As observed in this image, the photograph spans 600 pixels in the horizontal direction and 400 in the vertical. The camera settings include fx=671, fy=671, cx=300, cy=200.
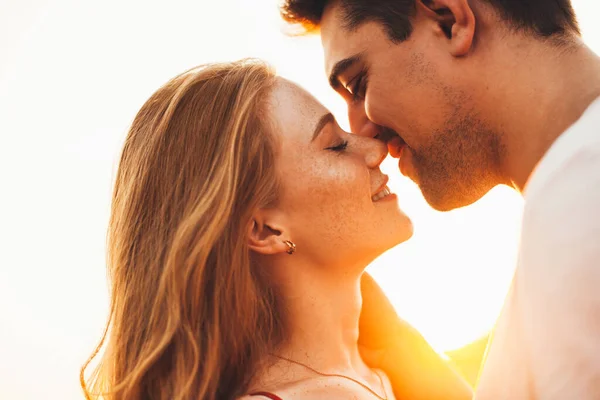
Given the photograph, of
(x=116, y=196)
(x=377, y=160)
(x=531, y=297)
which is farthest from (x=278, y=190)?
(x=531, y=297)

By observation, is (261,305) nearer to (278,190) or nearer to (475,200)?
(278,190)

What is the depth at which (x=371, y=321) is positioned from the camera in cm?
229

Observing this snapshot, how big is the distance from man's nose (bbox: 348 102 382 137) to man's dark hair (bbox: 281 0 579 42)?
271 mm

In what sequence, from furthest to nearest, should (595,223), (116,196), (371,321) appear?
(371,321) < (116,196) < (595,223)

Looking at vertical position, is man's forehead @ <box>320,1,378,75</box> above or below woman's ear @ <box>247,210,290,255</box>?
above

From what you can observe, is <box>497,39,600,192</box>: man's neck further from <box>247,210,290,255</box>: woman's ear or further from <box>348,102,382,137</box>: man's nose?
<box>247,210,290,255</box>: woman's ear

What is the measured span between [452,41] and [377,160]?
1.36 ft

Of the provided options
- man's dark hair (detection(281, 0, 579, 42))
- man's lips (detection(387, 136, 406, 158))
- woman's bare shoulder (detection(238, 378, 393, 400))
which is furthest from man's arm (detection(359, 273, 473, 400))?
man's dark hair (detection(281, 0, 579, 42))

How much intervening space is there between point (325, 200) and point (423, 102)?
0.48 metres

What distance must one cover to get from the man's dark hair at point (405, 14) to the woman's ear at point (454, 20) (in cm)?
4

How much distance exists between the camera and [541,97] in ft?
6.09

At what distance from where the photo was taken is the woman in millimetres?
1828

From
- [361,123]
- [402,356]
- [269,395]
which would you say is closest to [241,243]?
[269,395]

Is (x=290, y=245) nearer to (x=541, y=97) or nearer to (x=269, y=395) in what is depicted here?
(x=269, y=395)
